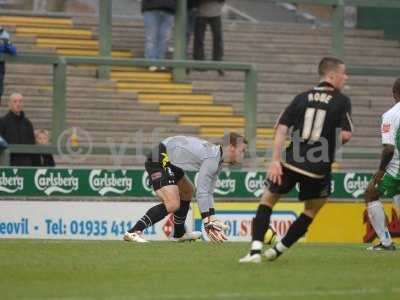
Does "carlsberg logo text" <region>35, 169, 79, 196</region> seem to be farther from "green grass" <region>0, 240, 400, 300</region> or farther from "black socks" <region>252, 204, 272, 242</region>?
"black socks" <region>252, 204, 272, 242</region>

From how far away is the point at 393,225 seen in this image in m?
20.2

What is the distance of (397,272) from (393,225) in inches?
353

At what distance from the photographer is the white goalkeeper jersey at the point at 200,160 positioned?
1497 centimetres

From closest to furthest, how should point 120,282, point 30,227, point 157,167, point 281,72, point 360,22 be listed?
1. point 120,282
2. point 157,167
3. point 30,227
4. point 281,72
5. point 360,22

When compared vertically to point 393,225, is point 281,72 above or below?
above

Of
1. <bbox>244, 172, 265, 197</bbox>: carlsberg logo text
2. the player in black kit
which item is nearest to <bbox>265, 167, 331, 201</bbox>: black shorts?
the player in black kit

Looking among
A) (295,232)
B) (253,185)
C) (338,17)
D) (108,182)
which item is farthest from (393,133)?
(338,17)

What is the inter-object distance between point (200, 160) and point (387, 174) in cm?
233

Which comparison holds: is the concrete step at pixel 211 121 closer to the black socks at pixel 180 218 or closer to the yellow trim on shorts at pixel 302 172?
the black socks at pixel 180 218

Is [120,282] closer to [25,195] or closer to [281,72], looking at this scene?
[25,195]

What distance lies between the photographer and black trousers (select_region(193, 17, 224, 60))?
867 inches

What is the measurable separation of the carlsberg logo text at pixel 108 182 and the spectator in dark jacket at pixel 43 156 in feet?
2.95

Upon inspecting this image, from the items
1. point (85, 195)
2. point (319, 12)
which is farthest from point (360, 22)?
point (85, 195)

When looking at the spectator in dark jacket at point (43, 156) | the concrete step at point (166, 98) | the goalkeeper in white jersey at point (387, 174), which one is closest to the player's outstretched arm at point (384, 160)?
the goalkeeper in white jersey at point (387, 174)
